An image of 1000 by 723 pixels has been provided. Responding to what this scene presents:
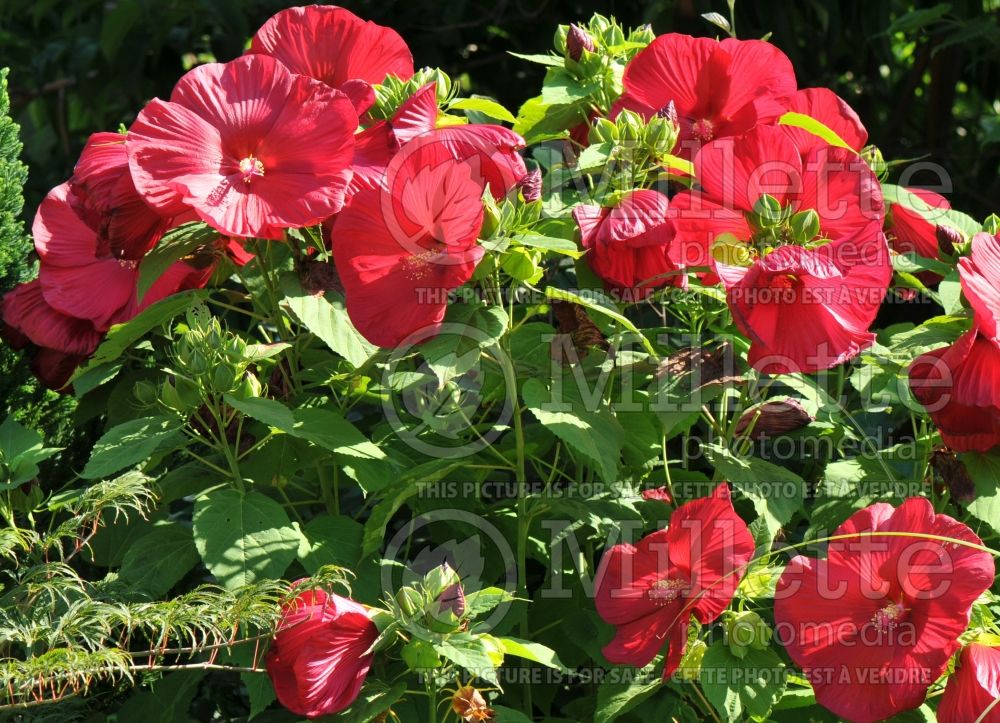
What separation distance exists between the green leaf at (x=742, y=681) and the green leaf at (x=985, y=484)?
214 millimetres

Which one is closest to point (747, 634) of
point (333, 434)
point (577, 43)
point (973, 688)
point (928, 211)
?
point (973, 688)

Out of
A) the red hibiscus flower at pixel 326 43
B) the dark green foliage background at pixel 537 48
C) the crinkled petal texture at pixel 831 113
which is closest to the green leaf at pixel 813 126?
the crinkled petal texture at pixel 831 113

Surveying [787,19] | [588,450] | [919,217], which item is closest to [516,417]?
[588,450]

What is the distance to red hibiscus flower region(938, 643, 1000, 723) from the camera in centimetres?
95

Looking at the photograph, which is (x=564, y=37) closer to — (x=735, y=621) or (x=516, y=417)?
(x=516, y=417)

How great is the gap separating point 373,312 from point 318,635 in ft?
0.83

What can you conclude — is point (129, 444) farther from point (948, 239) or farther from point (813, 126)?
point (948, 239)

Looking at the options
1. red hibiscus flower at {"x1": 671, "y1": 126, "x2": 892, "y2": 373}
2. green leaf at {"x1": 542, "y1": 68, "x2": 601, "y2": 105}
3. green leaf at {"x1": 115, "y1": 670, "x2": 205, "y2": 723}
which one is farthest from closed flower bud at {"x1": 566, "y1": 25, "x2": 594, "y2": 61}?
green leaf at {"x1": 115, "y1": 670, "x2": 205, "y2": 723}

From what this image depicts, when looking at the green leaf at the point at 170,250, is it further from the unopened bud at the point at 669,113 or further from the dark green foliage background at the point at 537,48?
the dark green foliage background at the point at 537,48

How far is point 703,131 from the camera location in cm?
119

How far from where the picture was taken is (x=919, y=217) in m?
1.23

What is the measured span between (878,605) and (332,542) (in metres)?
0.47

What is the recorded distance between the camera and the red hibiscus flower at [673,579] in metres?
1.00

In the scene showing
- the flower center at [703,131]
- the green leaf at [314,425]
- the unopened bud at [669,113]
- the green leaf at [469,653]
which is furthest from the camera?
→ the flower center at [703,131]
